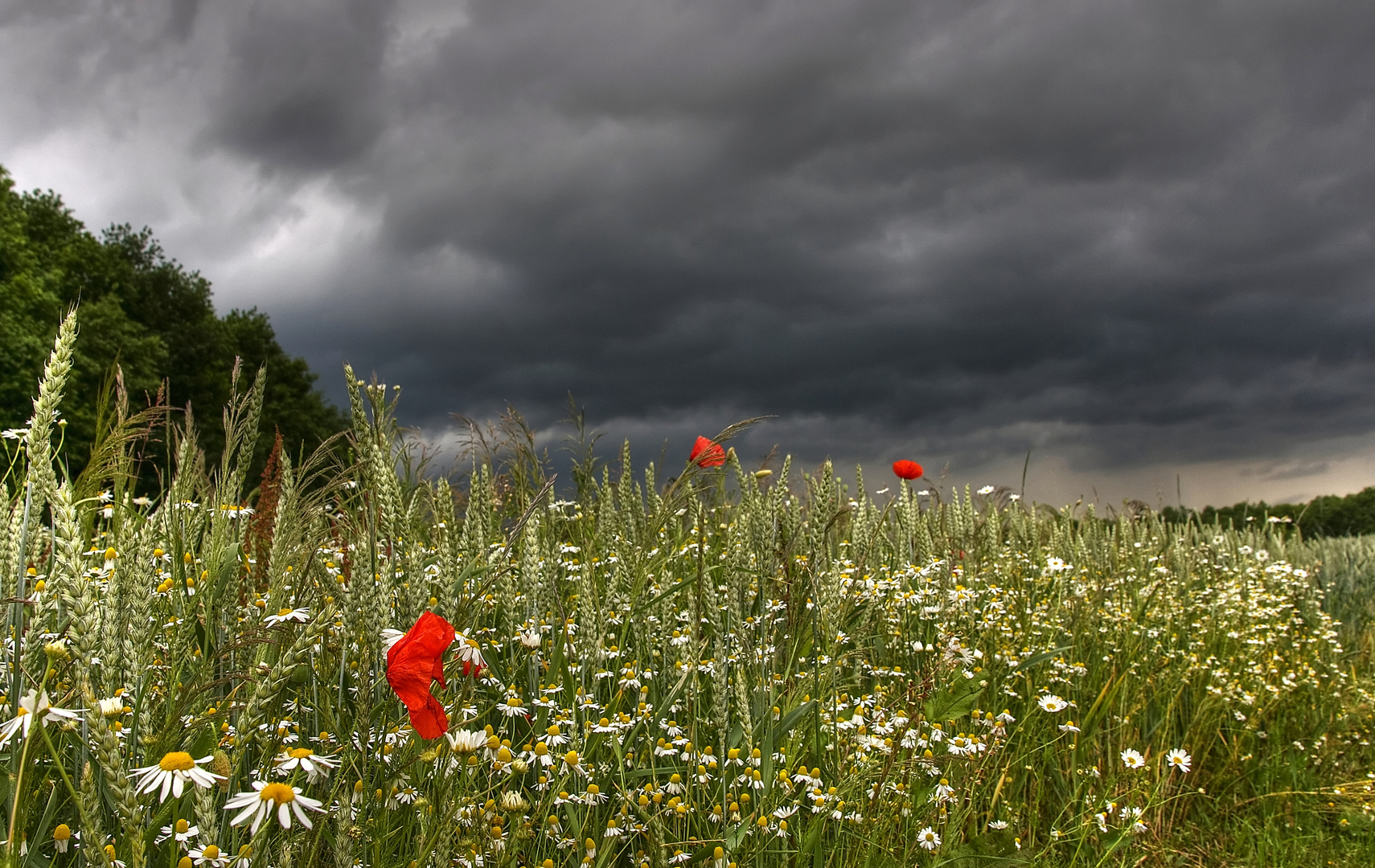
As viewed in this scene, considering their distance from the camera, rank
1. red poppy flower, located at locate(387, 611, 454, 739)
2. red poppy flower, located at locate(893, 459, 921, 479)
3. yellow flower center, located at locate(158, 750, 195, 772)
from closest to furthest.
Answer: yellow flower center, located at locate(158, 750, 195, 772)
red poppy flower, located at locate(387, 611, 454, 739)
red poppy flower, located at locate(893, 459, 921, 479)

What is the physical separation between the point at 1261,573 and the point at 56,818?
854 cm

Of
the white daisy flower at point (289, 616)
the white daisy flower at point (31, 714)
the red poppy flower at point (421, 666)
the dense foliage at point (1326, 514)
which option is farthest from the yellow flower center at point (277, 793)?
the dense foliage at point (1326, 514)

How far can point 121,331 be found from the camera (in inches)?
888

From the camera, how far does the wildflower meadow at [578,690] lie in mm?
1668

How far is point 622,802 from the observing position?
7.97 feet

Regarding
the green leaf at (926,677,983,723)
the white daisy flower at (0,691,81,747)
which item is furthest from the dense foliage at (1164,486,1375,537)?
the white daisy flower at (0,691,81,747)

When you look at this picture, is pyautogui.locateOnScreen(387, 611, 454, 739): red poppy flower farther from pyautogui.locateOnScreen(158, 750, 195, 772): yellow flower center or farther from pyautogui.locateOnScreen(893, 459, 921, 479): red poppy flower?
pyautogui.locateOnScreen(893, 459, 921, 479): red poppy flower

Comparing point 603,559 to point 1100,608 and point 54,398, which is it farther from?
point 1100,608

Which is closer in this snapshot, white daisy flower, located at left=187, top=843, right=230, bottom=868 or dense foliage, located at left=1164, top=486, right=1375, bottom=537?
white daisy flower, located at left=187, top=843, right=230, bottom=868

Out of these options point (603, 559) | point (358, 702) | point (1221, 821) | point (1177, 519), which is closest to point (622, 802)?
point (358, 702)

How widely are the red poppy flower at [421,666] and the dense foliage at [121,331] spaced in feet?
53.5

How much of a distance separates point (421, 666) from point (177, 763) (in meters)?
0.43

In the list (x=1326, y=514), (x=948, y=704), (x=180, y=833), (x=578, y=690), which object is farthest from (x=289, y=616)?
(x=1326, y=514)

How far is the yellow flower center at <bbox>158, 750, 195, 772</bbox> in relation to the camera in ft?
4.91
